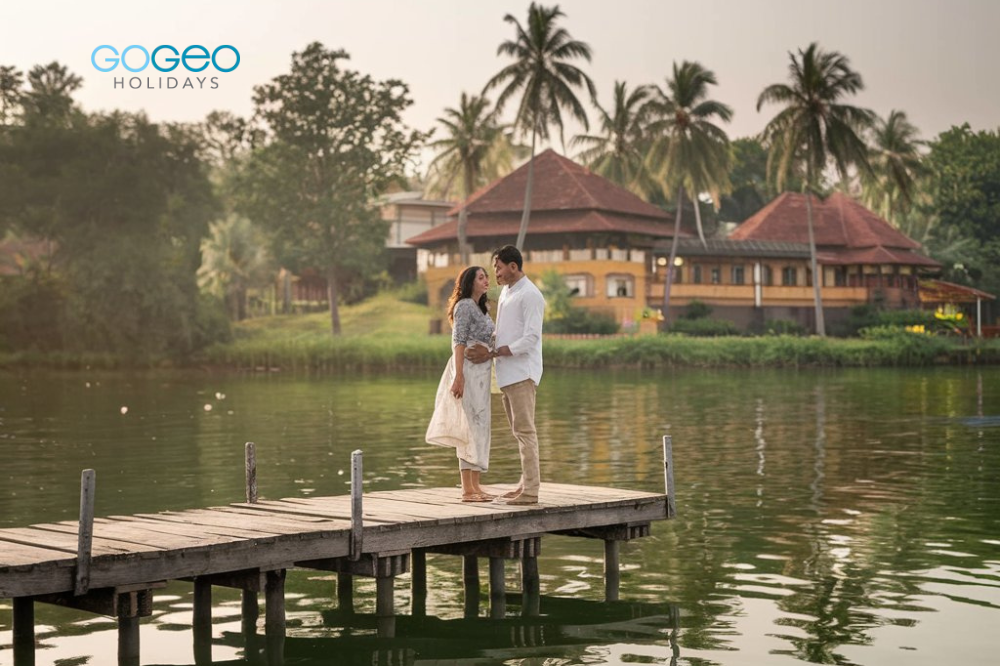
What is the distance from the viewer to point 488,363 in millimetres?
13680

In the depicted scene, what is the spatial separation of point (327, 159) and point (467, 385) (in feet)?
242

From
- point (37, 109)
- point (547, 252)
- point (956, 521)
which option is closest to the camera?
point (956, 521)

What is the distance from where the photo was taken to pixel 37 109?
79.7 meters

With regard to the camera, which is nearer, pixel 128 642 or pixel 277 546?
pixel 128 642

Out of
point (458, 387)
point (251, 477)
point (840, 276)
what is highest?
point (840, 276)

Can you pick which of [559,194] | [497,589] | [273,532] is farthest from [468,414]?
[559,194]

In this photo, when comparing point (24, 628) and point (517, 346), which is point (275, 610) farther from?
point (517, 346)

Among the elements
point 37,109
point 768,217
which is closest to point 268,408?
point 37,109

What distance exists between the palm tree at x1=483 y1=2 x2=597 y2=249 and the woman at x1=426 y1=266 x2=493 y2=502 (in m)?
64.8

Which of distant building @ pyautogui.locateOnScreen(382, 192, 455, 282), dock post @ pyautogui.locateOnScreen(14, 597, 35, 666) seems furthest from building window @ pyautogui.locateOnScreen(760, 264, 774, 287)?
dock post @ pyautogui.locateOnScreen(14, 597, 35, 666)

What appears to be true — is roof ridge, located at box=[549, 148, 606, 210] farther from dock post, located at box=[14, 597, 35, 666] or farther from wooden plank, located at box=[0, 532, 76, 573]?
wooden plank, located at box=[0, 532, 76, 573]

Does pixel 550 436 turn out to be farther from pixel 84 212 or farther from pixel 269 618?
pixel 84 212

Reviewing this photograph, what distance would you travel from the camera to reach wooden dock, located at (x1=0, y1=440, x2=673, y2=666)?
11117mm

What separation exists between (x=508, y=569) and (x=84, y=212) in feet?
201
